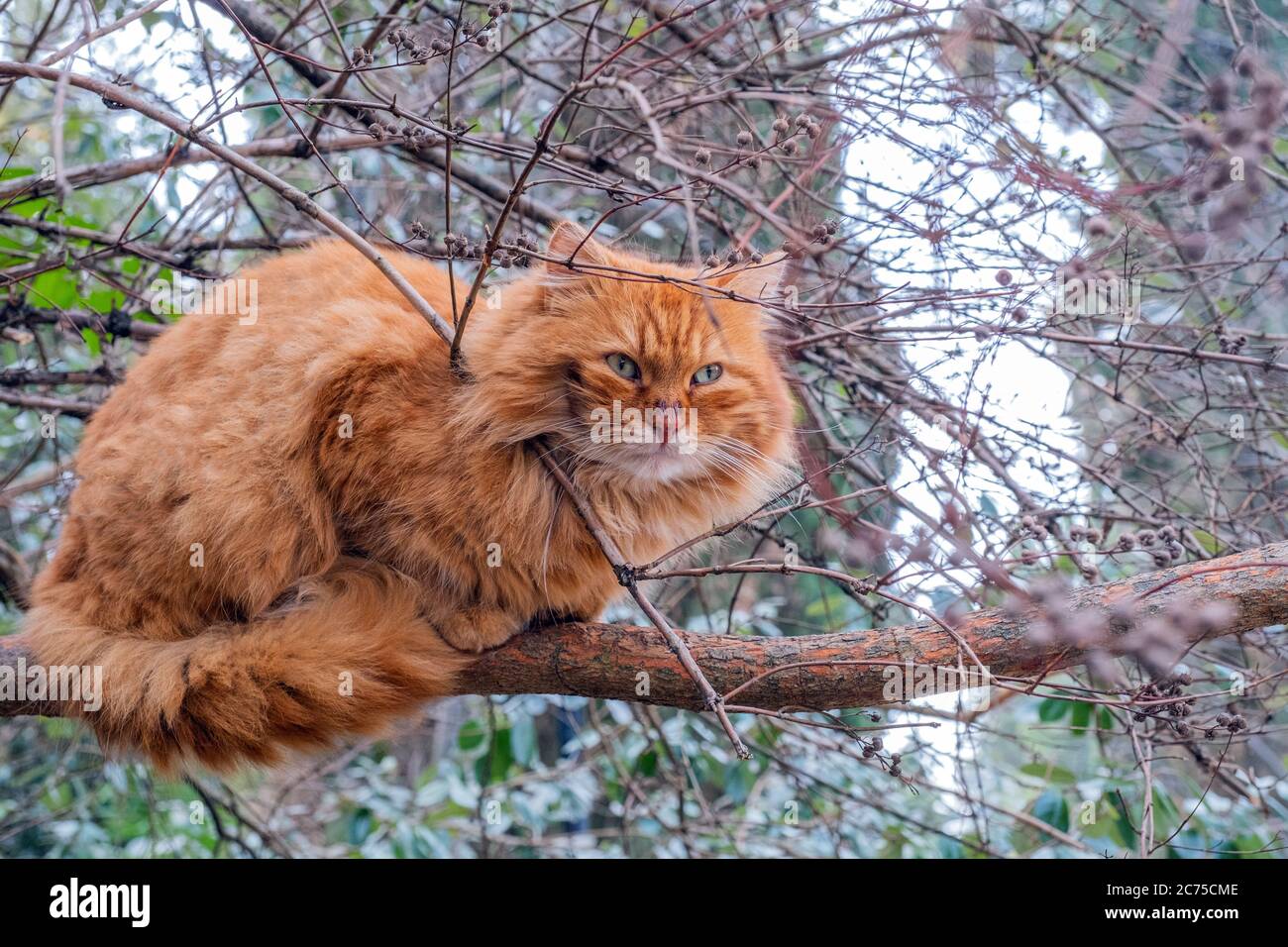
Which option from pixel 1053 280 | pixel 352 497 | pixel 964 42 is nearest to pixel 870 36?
pixel 964 42

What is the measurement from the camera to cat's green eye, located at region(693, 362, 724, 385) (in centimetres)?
288

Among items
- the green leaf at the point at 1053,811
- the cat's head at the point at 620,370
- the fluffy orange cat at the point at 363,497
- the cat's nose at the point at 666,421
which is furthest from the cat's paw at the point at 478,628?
the green leaf at the point at 1053,811

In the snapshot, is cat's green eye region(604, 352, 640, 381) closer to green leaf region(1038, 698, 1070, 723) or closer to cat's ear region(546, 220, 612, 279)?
cat's ear region(546, 220, 612, 279)

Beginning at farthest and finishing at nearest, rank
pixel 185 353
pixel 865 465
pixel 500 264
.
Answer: pixel 865 465, pixel 185 353, pixel 500 264

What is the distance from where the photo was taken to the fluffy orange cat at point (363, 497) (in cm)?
274

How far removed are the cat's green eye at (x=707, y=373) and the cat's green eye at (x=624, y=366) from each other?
179 mm

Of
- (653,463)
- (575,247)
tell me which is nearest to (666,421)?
(653,463)

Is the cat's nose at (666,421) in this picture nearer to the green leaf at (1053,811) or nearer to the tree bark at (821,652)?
the tree bark at (821,652)

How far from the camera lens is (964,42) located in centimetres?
264

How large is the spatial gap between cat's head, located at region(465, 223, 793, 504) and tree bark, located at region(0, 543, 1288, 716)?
0.54 m

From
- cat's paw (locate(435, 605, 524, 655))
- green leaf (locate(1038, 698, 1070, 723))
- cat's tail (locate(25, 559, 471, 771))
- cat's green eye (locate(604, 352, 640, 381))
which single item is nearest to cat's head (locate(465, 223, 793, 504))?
cat's green eye (locate(604, 352, 640, 381))
